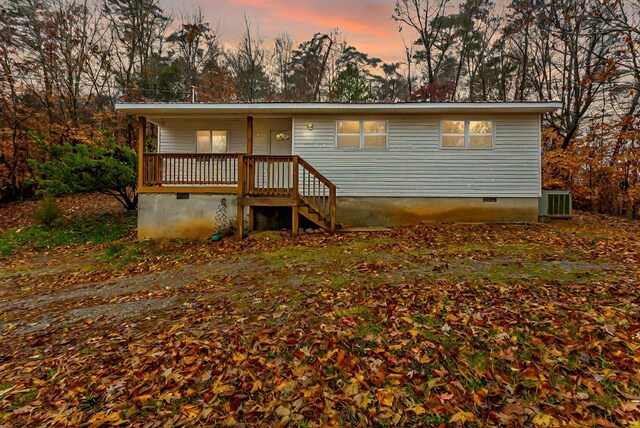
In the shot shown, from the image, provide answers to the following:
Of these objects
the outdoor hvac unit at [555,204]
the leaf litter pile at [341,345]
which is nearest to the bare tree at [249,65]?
the outdoor hvac unit at [555,204]

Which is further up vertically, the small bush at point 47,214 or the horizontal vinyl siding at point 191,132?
the horizontal vinyl siding at point 191,132

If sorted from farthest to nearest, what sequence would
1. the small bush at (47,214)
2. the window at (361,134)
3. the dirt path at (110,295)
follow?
the small bush at (47,214) < the window at (361,134) < the dirt path at (110,295)

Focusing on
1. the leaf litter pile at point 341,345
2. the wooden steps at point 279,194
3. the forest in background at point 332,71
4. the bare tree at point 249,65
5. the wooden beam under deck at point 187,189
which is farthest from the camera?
the bare tree at point 249,65

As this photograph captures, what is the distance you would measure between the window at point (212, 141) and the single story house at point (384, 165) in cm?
154

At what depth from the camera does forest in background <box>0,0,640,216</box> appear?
46.4ft

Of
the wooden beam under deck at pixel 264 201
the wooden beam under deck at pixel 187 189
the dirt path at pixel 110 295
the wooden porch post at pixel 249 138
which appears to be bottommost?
the dirt path at pixel 110 295

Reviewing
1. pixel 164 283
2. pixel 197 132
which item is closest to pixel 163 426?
pixel 164 283

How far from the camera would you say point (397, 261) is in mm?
6344

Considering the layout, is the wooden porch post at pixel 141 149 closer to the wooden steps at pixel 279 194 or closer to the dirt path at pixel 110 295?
the dirt path at pixel 110 295

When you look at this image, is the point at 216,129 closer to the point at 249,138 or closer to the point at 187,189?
Answer: the point at 249,138

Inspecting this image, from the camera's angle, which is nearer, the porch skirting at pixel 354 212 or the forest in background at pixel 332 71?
the porch skirting at pixel 354 212

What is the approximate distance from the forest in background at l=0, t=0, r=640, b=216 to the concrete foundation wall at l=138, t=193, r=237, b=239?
14.4 ft

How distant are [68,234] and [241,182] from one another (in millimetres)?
6977

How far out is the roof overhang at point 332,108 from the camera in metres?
9.57
